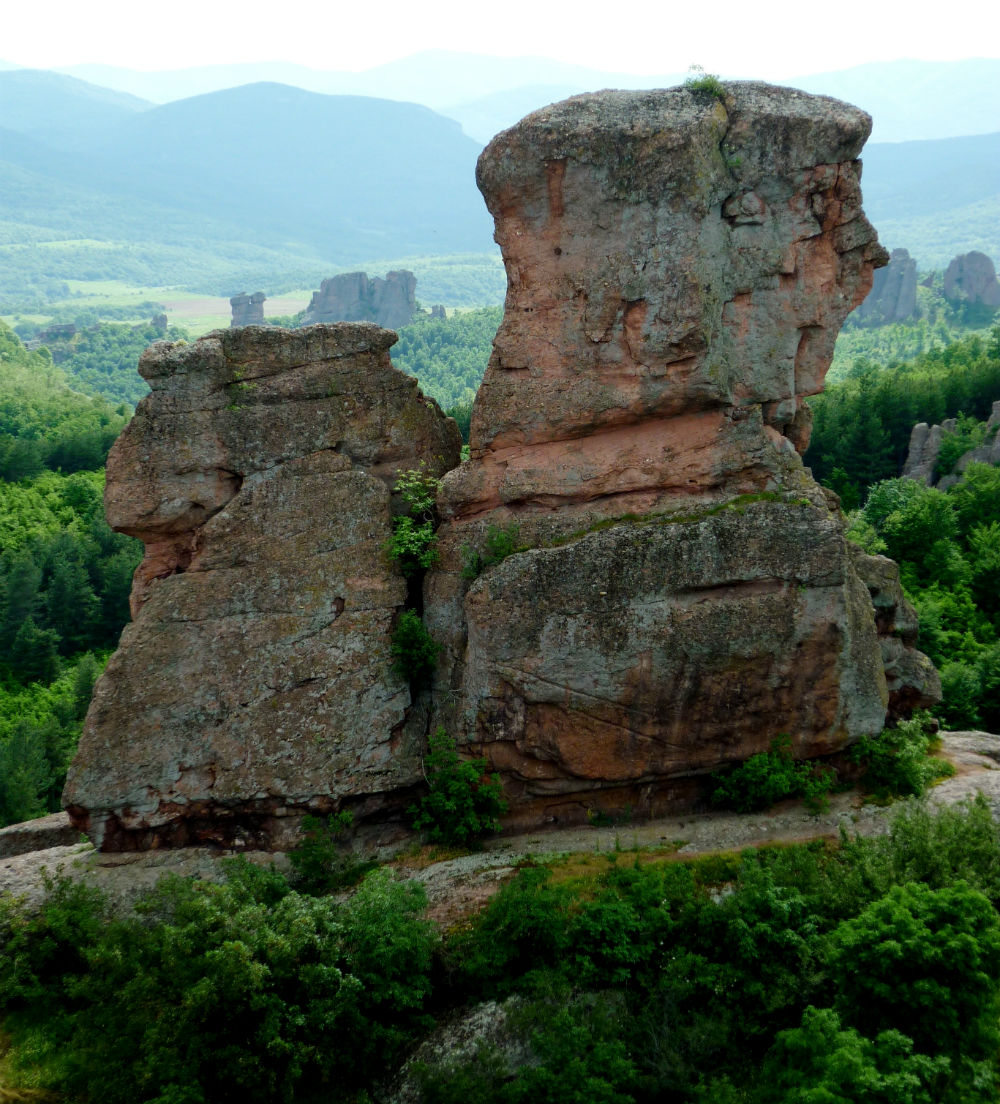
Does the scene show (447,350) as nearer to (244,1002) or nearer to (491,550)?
(491,550)

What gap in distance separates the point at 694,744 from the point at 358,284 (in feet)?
464

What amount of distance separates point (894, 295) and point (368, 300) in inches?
2938

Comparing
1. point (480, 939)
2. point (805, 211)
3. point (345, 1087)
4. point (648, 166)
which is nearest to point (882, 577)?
point (805, 211)

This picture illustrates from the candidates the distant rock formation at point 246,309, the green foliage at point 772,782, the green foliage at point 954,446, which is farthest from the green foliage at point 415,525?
the distant rock formation at point 246,309

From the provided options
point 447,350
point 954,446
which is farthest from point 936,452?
point 447,350

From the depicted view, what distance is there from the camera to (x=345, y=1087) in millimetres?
16844

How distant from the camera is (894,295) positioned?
500 ft

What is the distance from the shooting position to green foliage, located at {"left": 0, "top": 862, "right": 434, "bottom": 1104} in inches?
639

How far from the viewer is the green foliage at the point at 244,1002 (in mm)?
16219

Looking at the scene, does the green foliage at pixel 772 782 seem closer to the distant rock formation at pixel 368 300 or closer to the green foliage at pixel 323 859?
the green foliage at pixel 323 859

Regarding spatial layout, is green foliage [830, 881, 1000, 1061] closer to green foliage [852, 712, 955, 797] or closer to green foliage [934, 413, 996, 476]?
green foliage [852, 712, 955, 797]

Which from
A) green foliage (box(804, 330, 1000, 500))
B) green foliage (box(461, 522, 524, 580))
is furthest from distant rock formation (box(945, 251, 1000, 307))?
green foliage (box(461, 522, 524, 580))

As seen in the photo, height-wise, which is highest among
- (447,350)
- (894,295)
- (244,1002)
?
(894,295)

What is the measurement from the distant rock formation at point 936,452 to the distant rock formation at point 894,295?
340ft
